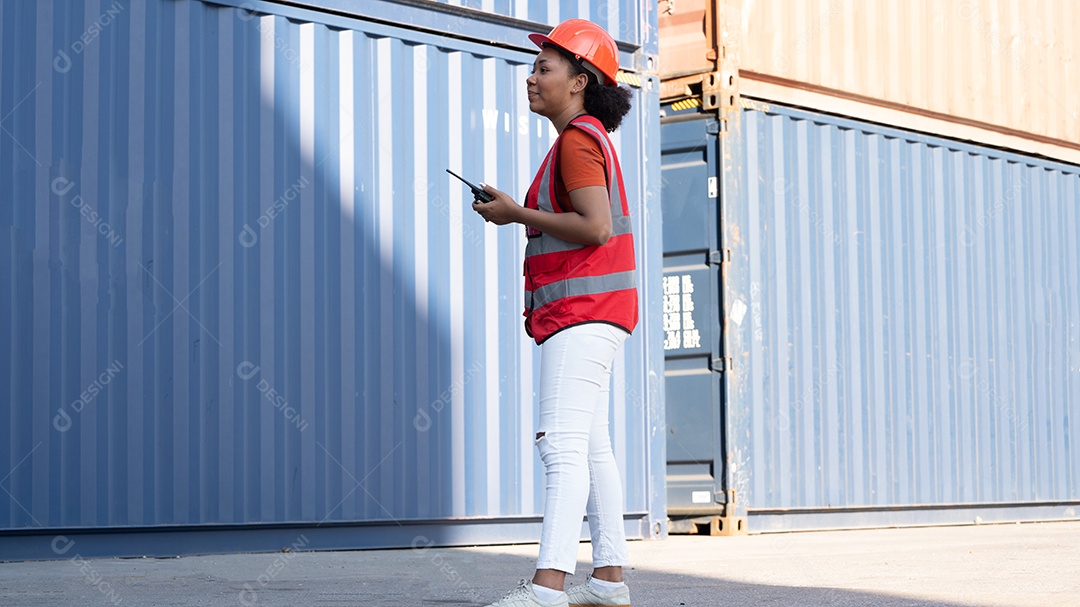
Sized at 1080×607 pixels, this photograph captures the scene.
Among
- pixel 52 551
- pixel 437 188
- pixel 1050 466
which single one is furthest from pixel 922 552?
pixel 1050 466

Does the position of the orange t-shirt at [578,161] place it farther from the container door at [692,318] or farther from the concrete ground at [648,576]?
the container door at [692,318]

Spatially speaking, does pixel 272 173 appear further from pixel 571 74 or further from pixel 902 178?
pixel 902 178

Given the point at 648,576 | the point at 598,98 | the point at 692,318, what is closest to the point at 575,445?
the point at 598,98

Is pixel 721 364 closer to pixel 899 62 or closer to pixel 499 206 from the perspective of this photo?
pixel 899 62

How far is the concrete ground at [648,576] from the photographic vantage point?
15.8ft

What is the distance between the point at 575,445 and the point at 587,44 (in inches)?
43.9

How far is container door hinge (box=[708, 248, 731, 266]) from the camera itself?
986cm

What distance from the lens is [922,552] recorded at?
7.57 meters

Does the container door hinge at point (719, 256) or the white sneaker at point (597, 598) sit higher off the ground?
the container door hinge at point (719, 256)

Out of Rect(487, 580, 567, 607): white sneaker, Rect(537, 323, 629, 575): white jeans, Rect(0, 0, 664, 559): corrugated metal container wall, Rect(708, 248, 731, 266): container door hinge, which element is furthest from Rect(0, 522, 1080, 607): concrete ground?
Rect(708, 248, 731, 266): container door hinge

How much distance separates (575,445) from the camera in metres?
3.86

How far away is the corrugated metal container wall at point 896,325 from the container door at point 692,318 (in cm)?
18

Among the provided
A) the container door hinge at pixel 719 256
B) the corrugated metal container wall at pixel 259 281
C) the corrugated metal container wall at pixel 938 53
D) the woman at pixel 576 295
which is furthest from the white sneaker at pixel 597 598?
the corrugated metal container wall at pixel 938 53

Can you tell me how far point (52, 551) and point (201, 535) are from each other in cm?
77
